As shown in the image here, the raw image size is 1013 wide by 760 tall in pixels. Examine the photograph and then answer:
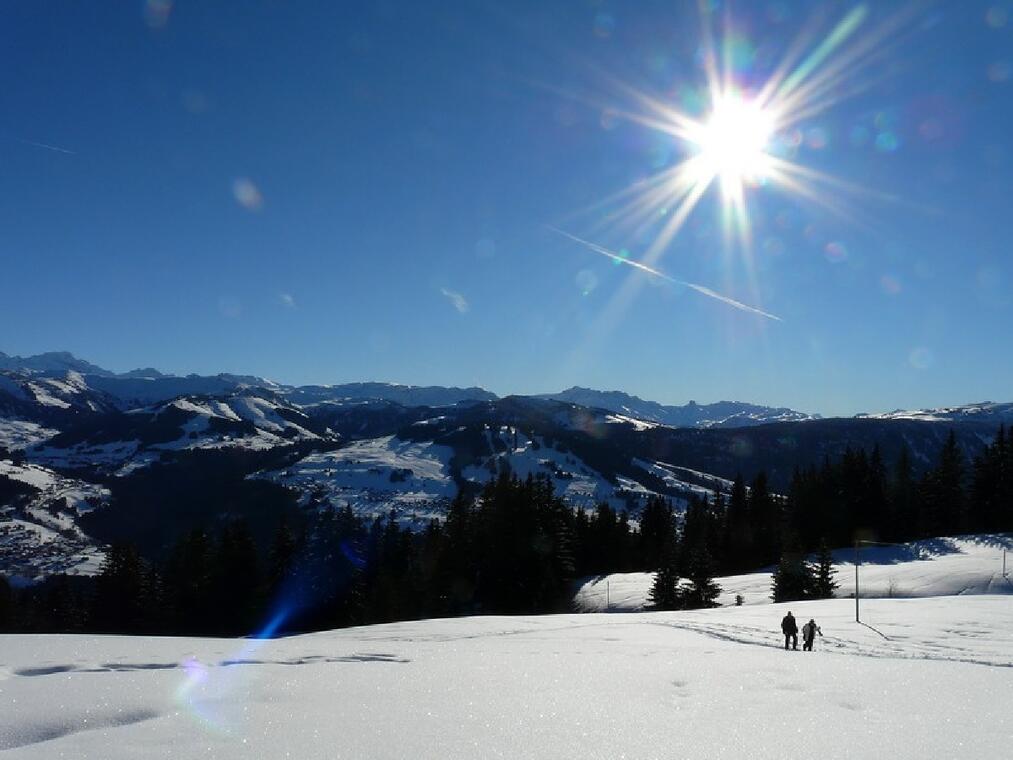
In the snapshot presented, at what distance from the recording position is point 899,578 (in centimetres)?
5238

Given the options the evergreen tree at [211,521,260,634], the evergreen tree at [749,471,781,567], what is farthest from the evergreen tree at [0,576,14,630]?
the evergreen tree at [749,471,781,567]

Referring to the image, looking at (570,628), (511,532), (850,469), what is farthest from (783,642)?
(850,469)

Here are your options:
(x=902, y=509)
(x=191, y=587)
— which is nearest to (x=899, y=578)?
(x=902, y=509)

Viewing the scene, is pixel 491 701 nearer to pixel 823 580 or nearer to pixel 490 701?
pixel 490 701

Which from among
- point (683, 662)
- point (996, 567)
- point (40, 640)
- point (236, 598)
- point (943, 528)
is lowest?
point (236, 598)

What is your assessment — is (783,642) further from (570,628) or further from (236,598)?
(236,598)

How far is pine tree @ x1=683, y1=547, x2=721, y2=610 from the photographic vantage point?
53.2m

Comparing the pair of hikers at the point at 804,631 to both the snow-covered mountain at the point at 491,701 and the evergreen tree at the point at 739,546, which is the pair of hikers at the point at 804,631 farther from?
the evergreen tree at the point at 739,546

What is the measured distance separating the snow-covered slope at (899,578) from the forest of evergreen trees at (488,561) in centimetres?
286

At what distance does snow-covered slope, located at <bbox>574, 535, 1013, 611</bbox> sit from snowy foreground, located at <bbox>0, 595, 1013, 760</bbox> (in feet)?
117

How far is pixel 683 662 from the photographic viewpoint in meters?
15.8

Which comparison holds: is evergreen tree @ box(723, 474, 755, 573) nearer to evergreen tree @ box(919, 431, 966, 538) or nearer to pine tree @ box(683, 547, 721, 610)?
evergreen tree @ box(919, 431, 966, 538)

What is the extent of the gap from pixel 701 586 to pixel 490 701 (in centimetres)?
4873

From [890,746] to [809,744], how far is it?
1.08m
